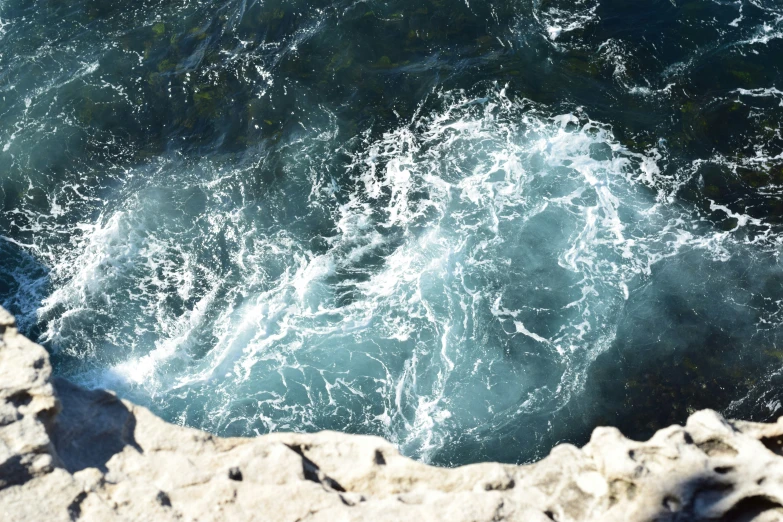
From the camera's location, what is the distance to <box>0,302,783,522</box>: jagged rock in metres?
9.78

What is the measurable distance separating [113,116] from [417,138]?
10097mm

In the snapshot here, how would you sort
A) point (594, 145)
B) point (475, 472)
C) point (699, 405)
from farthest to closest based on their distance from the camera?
Result: point (594, 145), point (699, 405), point (475, 472)

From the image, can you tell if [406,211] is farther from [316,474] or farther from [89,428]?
[89,428]

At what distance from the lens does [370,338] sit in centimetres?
1948

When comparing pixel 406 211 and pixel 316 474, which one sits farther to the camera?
pixel 406 211

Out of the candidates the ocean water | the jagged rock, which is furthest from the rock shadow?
the ocean water

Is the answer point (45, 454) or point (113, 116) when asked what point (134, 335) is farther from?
point (45, 454)

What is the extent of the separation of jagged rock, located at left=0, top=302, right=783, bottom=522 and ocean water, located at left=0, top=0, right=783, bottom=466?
7019 mm

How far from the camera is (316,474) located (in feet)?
35.3

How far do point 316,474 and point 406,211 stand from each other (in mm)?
12194

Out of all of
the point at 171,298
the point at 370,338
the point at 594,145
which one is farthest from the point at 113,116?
the point at 594,145

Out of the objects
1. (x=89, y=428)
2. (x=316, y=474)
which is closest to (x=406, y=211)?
(x=316, y=474)

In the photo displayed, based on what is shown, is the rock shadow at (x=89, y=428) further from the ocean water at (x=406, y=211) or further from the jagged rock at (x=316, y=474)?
the ocean water at (x=406, y=211)

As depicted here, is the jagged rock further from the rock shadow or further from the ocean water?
the ocean water
